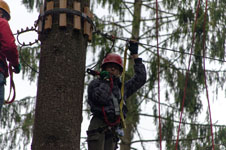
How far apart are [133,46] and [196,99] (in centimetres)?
561

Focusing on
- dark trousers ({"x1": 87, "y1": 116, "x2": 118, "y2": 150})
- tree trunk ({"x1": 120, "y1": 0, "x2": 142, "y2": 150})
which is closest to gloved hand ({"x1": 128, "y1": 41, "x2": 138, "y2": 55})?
dark trousers ({"x1": 87, "y1": 116, "x2": 118, "y2": 150})

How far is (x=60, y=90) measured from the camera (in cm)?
331

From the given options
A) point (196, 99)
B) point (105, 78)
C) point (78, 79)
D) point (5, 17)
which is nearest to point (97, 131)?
point (105, 78)

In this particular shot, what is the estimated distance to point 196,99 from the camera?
988 centimetres

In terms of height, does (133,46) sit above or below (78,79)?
above

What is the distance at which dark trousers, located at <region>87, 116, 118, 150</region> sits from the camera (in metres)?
4.09

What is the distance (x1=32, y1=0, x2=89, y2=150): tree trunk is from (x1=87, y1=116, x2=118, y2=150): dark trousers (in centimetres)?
74

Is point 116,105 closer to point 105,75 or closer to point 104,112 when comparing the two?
point 104,112

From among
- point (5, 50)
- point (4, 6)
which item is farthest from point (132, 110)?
point (5, 50)

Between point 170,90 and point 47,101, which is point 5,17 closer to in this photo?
point 47,101

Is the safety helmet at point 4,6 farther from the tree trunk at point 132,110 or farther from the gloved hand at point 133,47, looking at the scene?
the tree trunk at point 132,110

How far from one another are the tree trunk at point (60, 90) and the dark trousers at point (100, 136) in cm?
Answer: 74

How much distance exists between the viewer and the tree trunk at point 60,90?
127 inches

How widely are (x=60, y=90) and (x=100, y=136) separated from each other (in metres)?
0.95
